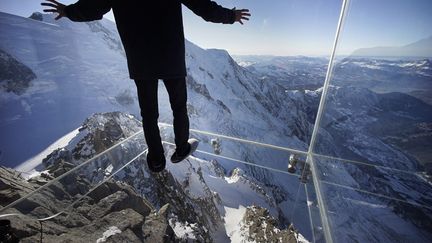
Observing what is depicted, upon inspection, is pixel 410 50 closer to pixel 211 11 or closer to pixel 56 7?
pixel 211 11

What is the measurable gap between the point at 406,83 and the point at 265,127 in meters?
69.8

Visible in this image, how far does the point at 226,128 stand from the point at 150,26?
190 ft

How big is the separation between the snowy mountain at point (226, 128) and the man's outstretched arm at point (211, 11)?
0.73 meters

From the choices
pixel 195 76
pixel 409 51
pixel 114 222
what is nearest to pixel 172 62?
pixel 409 51

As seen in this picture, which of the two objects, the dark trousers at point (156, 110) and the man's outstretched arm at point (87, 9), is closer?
the man's outstretched arm at point (87, 9)

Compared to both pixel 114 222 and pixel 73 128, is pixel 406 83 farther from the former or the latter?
pixel 73 128

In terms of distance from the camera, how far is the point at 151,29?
108 centimetres

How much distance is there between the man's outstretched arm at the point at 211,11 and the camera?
3.73 ft

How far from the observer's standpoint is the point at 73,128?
34.1 m

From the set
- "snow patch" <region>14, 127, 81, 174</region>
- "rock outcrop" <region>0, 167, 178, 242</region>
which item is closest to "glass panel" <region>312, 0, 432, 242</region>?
"rock outcrop" <region>0, 167, 178, 242</region>

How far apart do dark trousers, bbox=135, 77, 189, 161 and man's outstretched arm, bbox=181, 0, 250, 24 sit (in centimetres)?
31

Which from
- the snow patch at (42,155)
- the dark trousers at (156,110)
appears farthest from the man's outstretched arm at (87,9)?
the snow patch at (42,155)

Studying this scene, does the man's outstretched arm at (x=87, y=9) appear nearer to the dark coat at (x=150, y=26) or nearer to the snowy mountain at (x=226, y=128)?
the dark coat at (x=150, y=26)

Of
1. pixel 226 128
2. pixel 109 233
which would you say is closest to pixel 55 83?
pixel 226 128
